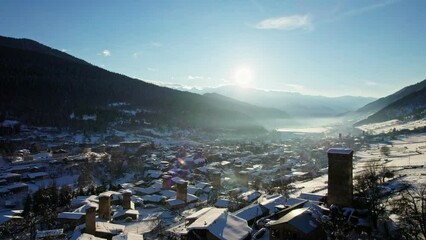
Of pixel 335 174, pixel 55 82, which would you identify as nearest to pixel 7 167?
pixel 335 174

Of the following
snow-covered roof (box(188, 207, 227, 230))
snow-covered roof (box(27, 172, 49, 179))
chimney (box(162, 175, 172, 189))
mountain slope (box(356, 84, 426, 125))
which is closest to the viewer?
snow-covered roof (box(188, 207, 227, 230))

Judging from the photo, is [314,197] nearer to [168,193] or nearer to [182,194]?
[182,194]

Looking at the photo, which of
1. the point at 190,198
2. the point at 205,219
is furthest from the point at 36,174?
the point at 205,219

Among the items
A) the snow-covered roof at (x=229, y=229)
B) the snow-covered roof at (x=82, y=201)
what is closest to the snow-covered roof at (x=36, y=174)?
the snow-covered roof at (x=82, y=201)

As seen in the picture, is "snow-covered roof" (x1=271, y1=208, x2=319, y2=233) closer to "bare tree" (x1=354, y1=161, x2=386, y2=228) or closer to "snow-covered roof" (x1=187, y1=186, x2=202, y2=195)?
"bare tree" (x1=354, y1=161, x2=386, y2=228)

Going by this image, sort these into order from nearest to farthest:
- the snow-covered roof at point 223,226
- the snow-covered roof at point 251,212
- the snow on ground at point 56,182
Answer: the snow-covered roof at point 223,226
the snow-covered roof at point 251,212
the snow on ground at point 56,182

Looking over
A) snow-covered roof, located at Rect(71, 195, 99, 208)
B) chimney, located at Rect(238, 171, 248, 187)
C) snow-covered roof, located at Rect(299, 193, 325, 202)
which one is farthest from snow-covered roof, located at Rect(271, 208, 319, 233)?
chimney, located at Rect(238, 171, 248, 187)

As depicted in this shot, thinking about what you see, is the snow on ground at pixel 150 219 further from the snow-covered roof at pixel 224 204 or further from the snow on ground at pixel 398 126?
the snow on ground at pixel 398 126
